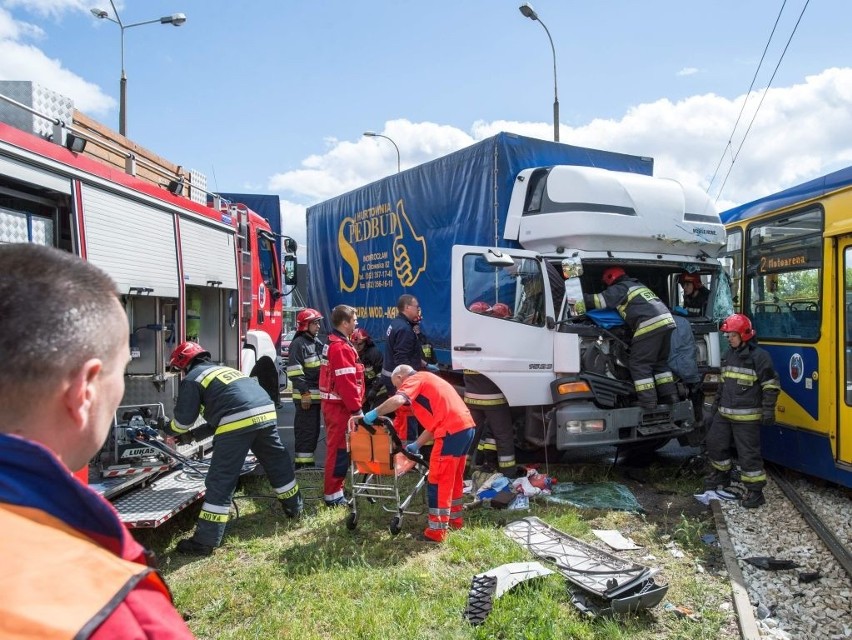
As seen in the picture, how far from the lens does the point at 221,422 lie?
4.94 metres

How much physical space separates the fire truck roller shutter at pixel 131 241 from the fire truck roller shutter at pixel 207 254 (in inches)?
9.3

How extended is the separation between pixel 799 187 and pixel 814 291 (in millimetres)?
1159

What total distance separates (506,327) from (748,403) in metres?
2.38

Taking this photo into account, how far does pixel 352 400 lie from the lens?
18.7 feet

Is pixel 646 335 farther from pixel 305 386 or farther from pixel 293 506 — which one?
pixel 293 506

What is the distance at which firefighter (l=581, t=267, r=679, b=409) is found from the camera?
6.12m

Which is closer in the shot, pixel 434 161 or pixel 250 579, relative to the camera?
pixel 250 579

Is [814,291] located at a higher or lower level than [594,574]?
higher

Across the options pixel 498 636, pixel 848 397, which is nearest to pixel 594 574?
pixel 498 636

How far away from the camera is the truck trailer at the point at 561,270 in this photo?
620 centimetres

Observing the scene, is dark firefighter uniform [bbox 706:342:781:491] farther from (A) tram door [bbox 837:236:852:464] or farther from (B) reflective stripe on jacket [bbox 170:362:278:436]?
(B) reflective stripe on jacket [bbox 170:362:278:436]

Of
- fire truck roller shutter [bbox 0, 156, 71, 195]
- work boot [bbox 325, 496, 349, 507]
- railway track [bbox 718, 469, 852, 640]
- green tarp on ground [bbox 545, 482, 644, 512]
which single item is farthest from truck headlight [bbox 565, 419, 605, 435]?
fire truck roller shutter [bbox 0, 156, 71, 195]

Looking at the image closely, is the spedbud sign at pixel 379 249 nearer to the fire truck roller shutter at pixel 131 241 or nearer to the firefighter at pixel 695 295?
the firefighter at pixel 695 295

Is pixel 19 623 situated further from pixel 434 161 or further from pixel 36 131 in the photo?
pixel 434 161
